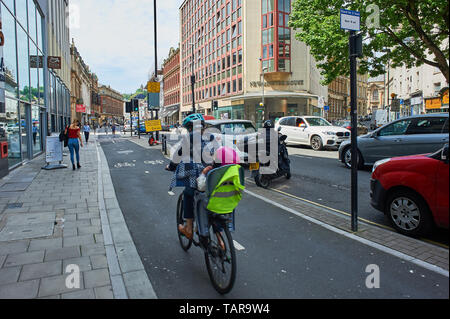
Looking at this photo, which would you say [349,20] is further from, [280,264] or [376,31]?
[376,31]

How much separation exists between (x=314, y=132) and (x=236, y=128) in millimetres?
7492

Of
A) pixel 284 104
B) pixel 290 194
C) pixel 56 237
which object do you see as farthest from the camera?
pixel 284 104

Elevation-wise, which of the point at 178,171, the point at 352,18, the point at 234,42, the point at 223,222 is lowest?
the point at 223,222

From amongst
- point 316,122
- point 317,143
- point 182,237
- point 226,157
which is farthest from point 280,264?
point 316,122

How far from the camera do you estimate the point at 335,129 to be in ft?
56.4

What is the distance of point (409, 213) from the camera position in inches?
184

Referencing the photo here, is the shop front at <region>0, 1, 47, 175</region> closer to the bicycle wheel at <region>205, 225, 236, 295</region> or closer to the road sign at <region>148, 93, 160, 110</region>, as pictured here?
the road sign at <region>148, 93, 160, 110</region>

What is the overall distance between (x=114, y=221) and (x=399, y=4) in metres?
12.7

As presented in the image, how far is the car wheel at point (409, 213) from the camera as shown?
14.3 ft

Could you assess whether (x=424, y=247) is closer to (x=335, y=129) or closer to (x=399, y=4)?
(x=399, y=4)

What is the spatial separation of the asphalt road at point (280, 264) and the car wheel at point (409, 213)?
2.46 ft

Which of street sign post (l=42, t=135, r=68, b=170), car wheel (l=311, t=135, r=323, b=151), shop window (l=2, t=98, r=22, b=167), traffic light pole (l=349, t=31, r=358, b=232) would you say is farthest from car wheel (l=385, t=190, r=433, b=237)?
car wheel (l=311, t=135, r=323, b=151)

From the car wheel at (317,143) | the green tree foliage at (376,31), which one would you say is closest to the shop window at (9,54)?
the green tree foliage at (376,31)
